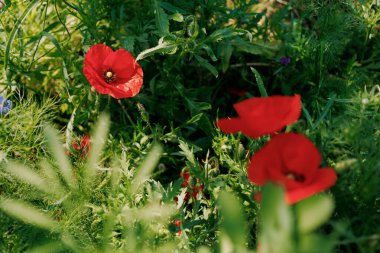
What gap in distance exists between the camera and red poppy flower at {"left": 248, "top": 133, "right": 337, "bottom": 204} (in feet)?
3.39

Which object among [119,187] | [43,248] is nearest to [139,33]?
[119,187]

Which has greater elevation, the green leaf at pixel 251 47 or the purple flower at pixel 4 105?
the purple flower at pixel 4 105

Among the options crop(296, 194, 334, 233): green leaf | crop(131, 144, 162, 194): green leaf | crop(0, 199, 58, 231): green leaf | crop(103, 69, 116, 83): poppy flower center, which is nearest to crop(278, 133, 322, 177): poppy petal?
crop(296, 194, 334, 233): green leaf

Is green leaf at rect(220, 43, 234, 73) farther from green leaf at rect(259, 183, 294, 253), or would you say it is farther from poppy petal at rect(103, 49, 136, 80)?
green leaf at rect(259, 183, 294, 253)

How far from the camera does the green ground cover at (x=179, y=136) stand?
1178mm

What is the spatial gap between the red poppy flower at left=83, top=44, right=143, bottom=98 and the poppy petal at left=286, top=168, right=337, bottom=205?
85 cm

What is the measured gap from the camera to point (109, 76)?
68.8 inches

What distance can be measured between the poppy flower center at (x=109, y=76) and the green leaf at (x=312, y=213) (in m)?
1.05

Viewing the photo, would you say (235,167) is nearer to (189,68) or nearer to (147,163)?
(147,163)

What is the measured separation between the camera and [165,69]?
1836 mm

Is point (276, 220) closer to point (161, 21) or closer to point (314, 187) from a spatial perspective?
point (314, 187)

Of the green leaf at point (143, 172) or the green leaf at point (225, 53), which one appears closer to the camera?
the green leaf at point (143, 172)

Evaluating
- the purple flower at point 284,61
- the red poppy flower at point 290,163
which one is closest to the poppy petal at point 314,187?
the red poppy flower at point 290,163

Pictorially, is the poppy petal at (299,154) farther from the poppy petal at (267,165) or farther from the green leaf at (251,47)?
the green leaf at (251,47)
